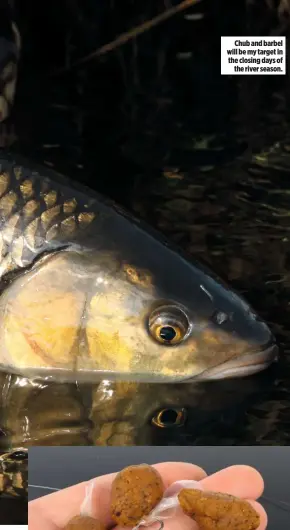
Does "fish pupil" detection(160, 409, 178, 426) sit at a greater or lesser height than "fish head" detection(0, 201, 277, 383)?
lesser

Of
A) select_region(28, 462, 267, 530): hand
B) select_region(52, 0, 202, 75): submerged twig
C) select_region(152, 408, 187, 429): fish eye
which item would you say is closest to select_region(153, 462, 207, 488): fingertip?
select_region(28, 462, 267, 530): hand

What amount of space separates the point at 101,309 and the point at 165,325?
0.09 m

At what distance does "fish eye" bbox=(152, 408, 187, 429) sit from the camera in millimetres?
1579

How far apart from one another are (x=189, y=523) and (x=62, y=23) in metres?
0.95

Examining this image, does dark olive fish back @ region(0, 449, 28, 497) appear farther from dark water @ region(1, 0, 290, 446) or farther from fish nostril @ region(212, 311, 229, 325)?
dark water @ region(1, 0, 290, 446)

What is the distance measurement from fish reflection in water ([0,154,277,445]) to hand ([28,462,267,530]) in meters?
0.12

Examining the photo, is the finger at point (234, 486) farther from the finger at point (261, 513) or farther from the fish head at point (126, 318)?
the fish head at point (126, 318)

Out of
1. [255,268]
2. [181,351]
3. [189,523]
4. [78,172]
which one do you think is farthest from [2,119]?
[189,523]

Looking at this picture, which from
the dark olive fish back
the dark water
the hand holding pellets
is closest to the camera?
the hand holding pellets

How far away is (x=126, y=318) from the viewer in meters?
1.55

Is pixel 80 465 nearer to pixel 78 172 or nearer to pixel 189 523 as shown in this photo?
pixel 189 523

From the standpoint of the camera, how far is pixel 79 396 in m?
1.61

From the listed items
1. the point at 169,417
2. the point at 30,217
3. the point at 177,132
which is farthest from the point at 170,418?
the point at 177,132

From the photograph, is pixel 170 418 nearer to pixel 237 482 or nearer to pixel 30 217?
pixel 237 482
